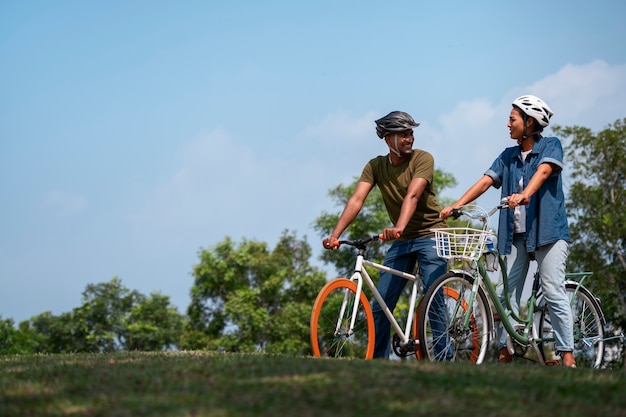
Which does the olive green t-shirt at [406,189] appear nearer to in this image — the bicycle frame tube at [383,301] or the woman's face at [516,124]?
the bicycle frame tube at [383,301]

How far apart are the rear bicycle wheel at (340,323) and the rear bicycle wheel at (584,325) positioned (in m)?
1.91

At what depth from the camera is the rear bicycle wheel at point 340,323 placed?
848 cm

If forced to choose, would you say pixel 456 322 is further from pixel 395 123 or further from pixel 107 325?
pixel 107 325

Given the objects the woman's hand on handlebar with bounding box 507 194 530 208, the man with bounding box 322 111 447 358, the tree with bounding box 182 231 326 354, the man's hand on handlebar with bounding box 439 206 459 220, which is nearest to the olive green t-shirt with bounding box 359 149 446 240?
the man with bounding box 322 111 447 358

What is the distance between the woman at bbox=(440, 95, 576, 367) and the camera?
A: 869 centimetres

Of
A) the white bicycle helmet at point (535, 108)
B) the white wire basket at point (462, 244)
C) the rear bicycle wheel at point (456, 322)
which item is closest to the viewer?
the white wire basket at point (462, 244)

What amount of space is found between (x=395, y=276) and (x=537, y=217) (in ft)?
5.08

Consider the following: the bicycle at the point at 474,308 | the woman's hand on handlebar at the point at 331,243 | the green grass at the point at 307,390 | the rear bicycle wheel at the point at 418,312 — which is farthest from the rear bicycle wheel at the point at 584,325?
the woman's hand on handlebar at the point at 331,243

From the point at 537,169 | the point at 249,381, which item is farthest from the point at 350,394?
the point at 537,169

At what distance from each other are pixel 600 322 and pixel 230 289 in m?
46.3

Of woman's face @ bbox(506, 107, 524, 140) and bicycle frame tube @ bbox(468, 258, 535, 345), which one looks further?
woman's face @ bbox(506, 107, 524, 140)

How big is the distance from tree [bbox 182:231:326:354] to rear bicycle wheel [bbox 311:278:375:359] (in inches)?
1686

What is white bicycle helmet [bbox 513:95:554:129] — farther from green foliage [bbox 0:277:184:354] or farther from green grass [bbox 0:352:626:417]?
green foliage [bbox 0:277:184:354]

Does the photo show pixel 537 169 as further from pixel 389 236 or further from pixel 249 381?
pixel 249 381
